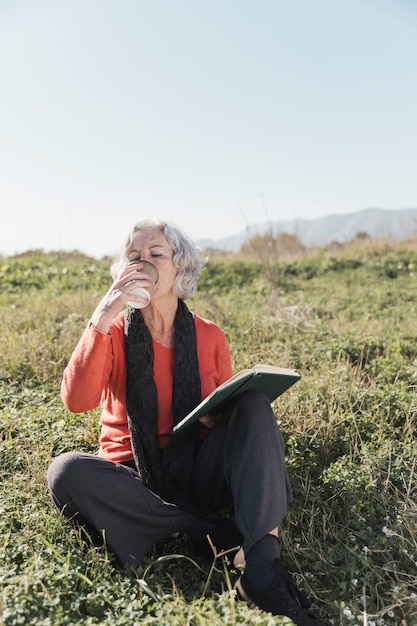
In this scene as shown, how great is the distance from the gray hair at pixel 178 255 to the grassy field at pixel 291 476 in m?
1.16

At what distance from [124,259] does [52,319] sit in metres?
3.40

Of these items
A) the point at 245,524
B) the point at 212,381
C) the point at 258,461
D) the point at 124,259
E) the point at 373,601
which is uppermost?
the point at 124,259

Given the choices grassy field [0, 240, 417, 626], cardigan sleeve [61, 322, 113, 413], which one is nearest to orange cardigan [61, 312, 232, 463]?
cardigan sleeve [61, 322, 113, 413]

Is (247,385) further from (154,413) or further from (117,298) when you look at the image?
(117,298)

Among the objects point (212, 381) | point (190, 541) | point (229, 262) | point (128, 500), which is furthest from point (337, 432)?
point (229, 262)

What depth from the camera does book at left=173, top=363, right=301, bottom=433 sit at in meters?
2.43

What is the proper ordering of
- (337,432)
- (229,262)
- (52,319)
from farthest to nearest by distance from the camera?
1. (229,262)
2. (52,319)
3. (337,432)

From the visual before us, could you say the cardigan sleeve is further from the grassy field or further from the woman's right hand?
the grassy field

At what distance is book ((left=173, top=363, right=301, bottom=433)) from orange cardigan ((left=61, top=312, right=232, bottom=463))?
0.36 metres

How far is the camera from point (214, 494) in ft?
9.48

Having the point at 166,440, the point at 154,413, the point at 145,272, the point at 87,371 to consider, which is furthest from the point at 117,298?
the point at 166,440

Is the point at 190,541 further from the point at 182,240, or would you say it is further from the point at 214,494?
the point at 182,240

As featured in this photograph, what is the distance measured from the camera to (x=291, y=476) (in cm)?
332

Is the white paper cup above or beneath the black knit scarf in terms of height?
above
